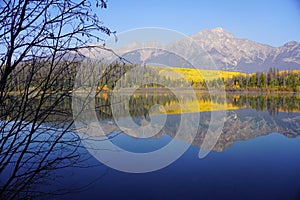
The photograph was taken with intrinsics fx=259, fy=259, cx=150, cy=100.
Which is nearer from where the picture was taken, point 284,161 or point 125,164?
point 125,164

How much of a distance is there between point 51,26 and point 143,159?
5.25 metres

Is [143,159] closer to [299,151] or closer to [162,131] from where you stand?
[162,131]

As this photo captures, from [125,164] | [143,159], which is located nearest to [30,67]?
[125,164]

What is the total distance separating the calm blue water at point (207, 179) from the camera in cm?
439

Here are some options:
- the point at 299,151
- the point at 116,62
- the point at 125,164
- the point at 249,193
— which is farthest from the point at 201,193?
the point at 299,151

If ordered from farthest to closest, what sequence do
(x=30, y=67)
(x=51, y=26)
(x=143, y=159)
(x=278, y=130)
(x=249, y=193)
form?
1. (x=278, y=130)
2. (x=143, y=159)
3. (x=249, y=193)
4. (x=30, y=67)
5. (x=51, y=26)

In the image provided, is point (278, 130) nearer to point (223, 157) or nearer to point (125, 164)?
point (223, 157)

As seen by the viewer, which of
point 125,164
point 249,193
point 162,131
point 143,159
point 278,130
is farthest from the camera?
point 278,130

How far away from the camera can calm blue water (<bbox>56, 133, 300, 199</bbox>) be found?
173 inches

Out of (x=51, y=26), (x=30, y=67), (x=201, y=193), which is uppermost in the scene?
(x=51, y=26)

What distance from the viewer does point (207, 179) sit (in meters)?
5.09

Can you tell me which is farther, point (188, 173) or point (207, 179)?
point (188, 173)

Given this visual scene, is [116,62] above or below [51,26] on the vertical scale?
below

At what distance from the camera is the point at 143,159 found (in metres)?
6.26
